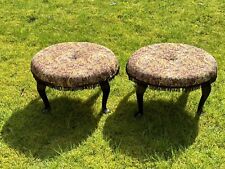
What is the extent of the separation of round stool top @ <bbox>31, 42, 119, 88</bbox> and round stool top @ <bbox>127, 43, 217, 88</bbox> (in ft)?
1.19

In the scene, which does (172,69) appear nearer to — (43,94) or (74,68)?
(74,68)

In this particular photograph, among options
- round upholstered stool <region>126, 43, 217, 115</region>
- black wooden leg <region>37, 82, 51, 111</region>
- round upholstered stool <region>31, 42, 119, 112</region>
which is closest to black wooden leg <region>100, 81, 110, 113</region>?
round upholstered stool <region>31, 42, 119, 112</region>

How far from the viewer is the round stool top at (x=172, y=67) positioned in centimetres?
546

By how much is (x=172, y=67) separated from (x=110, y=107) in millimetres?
1302

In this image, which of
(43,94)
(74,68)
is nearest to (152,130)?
(74,68)

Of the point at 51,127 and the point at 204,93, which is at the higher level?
the point at 204,93

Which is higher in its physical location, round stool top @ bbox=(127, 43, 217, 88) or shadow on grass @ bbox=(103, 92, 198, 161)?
round stool top @ bbox=(127, 43, 217, 88)

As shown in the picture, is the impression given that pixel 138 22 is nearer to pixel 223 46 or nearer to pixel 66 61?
pixel 223 46

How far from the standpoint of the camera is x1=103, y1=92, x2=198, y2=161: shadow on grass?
559cm

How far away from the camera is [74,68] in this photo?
5605 mm

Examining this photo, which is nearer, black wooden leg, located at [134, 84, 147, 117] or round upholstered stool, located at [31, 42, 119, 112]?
round upholstered stool, located at [31, 42, 119, 112]

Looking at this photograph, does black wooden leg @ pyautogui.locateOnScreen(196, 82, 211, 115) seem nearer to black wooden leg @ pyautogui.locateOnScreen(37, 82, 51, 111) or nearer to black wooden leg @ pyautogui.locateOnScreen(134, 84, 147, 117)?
black wooden leg @ pyautogui.locateOnScreen(134, 84, 147, 117)

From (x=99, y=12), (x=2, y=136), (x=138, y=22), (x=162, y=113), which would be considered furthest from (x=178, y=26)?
(x=2, y=136)

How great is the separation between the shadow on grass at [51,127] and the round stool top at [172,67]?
3.40ft
